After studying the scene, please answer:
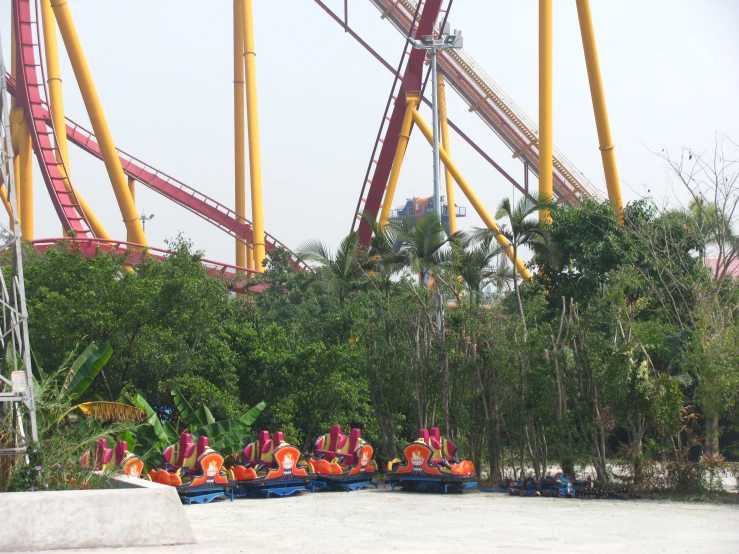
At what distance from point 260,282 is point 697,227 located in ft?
36.2

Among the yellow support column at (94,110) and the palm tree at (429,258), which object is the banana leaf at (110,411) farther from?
the yellow support column at (94,110)

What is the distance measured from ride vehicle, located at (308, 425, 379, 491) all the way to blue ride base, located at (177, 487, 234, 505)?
1.93 meters

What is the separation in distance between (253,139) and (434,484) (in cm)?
1397

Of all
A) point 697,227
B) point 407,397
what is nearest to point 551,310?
point 697,227

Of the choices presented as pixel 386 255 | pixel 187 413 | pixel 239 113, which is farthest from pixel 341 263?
pixel 239 113

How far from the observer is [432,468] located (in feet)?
44.6

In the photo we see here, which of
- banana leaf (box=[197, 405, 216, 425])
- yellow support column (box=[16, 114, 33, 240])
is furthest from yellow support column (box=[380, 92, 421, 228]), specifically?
banana leaf (box=[197, 405, 216, 425])

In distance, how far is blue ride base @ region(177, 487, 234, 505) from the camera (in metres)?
12.2

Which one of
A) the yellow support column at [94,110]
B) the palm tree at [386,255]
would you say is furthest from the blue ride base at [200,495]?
the yellow support column at [94,110]

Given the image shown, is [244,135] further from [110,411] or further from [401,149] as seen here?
[110,411]

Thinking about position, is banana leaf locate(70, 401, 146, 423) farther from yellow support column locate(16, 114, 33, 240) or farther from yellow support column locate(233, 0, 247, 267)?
yellow support column locate(233, 0, 247, 267)

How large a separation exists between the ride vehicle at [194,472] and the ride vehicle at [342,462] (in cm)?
175

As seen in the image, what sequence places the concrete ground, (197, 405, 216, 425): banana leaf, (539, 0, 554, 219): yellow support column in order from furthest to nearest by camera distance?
(539, 0, 554, 219): yellow support column < (197, 405, 216, 425): banana leaf < the concrete ground

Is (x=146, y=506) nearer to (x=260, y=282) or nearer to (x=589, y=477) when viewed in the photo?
(x=589, y=477)
